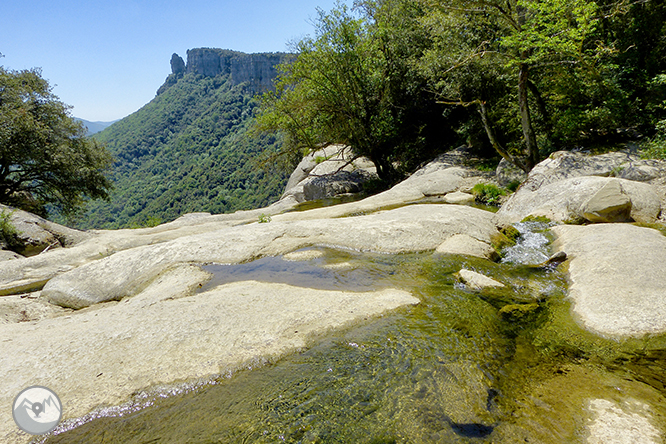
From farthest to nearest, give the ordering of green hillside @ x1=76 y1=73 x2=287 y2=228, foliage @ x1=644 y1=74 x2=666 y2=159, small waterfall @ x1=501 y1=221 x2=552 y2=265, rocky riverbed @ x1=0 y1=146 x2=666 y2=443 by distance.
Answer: green hillside @ x1=76 y1=73 x2=287 y2=228, foliage @ x1=644 y1=74 x2=666 y2=159, small waterfall @ x1=501 y1=221 x2=552 y2=265, rocky riverbed @ x1=0 y1=146 x2=666 y2=443

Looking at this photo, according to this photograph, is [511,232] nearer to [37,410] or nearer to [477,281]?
[477,281]

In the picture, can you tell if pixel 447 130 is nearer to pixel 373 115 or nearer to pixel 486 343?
pixel 373 115

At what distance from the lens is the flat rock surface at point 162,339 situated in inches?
168

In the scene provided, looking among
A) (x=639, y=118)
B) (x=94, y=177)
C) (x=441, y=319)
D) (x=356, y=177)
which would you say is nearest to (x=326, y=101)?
(x=356, y=177)

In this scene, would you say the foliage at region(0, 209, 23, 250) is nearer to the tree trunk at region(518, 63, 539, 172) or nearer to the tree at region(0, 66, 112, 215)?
the tree at region(0, 66, 112, 215)

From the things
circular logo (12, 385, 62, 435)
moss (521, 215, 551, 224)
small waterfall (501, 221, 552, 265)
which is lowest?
small waterfall (501, 221, 552, 265)

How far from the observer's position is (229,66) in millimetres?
171125

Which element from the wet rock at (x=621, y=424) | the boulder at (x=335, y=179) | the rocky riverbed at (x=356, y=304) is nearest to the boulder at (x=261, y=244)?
the rocky riverbed at (x=356, y=304)

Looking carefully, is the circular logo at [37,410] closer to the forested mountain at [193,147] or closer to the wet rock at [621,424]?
the wet rock at [621,424]

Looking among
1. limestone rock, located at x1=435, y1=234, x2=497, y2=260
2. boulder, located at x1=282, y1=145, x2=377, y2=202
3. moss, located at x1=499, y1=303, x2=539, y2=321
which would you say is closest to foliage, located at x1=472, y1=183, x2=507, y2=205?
limestone rock, located at x1=435, y1=234, x2=497, y2=260

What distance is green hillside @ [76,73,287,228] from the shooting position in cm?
8512

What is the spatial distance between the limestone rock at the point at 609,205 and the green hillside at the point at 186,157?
5655 cm

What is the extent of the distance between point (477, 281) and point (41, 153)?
93.2 feet

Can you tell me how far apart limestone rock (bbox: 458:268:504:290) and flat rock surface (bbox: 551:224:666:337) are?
1.33 m
